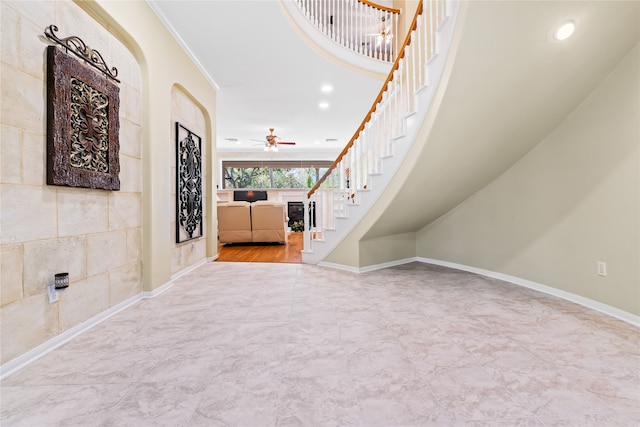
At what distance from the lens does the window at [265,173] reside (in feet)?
31.6

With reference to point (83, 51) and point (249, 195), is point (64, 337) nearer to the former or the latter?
point (83, 51)

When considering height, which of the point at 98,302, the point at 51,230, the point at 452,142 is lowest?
the point at 98,302

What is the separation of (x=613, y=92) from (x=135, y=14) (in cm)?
409

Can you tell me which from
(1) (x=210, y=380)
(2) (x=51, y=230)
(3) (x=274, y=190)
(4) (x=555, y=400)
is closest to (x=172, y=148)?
(2) (x=51, y=230)

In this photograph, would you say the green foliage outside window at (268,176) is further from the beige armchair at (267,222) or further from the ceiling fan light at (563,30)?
the ceiling fan light at (563,30)

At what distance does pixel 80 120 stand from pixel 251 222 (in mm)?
→ 3862

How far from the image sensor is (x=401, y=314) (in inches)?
90.5

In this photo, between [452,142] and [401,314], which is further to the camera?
[452,142]

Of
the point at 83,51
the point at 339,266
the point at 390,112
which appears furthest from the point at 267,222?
the point at 83,51

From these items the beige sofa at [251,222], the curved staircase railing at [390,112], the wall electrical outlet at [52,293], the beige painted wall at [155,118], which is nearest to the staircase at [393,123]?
the curved staircase railing at [390,112]

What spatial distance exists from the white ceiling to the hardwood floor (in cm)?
281

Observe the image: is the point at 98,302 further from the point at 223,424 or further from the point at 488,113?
the point at 488,113

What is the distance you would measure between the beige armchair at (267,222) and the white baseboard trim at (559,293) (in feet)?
10.2

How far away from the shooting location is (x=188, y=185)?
360 cm
